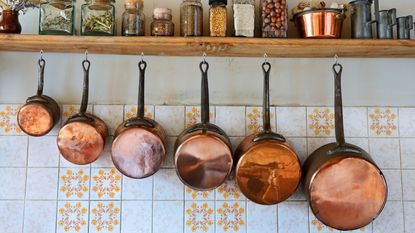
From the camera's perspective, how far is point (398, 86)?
53.6 inches

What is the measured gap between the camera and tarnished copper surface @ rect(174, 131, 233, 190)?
1185mm

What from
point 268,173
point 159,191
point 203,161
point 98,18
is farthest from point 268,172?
point 98,18

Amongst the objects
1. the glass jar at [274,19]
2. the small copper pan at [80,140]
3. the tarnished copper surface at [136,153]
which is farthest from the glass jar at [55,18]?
the glass jar at [274,19]

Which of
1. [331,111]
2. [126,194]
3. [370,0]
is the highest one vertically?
[370,0]

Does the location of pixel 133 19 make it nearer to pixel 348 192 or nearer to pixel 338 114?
pixel 338 114

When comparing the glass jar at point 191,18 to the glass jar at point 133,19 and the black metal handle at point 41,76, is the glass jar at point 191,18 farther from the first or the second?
the black metal handle at point 41,76

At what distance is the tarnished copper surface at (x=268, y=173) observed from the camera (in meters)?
1.19

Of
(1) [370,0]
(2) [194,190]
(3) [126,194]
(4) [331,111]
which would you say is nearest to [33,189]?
(3) [126,194]

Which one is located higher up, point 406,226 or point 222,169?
point 222,169

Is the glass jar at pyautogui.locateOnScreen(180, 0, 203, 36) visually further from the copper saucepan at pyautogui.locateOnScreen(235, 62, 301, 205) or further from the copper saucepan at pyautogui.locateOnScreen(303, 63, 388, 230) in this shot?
the copper saucepan at pyautogui.locateOnScreen(303, 63, 388, 230)

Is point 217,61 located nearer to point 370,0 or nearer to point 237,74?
point 237,74

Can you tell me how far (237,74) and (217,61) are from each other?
0.29 ft

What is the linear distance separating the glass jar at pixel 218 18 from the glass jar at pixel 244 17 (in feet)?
0.12

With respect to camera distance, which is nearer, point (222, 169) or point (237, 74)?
point (222, 169)
